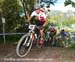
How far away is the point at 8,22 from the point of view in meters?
10.4

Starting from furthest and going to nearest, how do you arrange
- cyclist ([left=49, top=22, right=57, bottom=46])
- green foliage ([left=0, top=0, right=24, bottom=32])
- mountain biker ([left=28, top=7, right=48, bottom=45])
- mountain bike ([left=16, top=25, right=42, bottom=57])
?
green foliage ([left=0, top=0, right=24, bottom=32]), cyclist ([left=49, top=22, right=57, bottom=46]), mountain biker ([left=28, top=7, right=48, bottom=45]), mountain bike ([left=16, top=25, right=42, bottom=57])

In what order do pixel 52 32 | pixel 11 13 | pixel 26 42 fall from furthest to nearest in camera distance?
pixel 11 13
pixel 52 32
pixel 26 42

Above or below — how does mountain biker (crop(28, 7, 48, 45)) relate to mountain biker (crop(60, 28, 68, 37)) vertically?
above

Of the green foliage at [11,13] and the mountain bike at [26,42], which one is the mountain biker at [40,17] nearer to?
the mountain bike at [26,42]

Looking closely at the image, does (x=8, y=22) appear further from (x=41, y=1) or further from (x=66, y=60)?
(x=66, y=60)

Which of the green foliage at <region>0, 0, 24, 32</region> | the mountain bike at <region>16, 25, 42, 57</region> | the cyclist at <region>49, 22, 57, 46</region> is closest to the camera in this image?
the mountain bike at <region>16, 25, 42, 57</region>

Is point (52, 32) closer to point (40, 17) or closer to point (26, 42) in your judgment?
point (40, 17)

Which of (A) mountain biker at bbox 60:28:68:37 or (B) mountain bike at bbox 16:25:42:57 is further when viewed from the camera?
(A) mountain biker at bbox 60:28:68:37

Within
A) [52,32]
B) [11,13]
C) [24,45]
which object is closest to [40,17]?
[52,32]

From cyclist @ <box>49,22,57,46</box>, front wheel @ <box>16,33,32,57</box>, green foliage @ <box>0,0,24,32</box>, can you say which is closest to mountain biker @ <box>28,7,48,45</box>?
front wheel @ <box>16,33,32,57</box>

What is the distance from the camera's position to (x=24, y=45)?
8.05 metres

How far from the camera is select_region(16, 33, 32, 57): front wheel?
8.01 meters

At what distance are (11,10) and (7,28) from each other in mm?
628

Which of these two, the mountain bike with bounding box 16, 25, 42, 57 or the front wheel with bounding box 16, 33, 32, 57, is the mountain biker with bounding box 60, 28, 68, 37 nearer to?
the mountain bike with bounding box 16, 25, 42, 57
